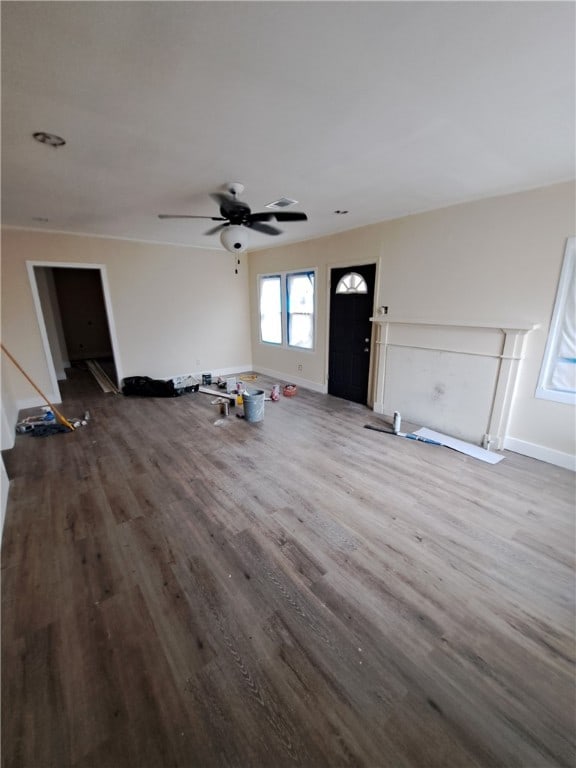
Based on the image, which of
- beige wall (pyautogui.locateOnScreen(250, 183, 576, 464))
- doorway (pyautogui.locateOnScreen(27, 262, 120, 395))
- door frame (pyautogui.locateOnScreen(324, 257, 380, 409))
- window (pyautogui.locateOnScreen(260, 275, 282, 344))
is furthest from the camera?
doorway (pyautogui.locateOnScreen(27, 262, 120, 395))

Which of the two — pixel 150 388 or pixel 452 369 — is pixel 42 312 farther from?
pixel 452 369

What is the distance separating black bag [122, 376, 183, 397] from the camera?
552cm

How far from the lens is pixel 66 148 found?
2.21 meters

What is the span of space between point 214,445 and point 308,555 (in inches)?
75.1

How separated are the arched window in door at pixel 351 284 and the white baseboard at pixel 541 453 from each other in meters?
2.70

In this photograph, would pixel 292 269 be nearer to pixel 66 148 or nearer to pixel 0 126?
pixel 66 148

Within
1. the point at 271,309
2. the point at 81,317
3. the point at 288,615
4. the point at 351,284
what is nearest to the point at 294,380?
the point at 271,309

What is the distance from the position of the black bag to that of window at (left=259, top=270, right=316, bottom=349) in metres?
2.31

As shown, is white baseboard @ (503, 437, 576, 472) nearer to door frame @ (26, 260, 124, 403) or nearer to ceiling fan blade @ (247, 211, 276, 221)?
ceiling fan blade @ (247, 211, 276, 221)

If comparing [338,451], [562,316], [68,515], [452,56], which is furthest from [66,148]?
[562,316]

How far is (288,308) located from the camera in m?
6.11

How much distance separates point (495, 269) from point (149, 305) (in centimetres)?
535

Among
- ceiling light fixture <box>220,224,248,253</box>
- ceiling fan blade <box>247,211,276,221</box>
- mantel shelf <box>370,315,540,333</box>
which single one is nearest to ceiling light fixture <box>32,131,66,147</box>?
ceiling light fixture <box>220,224,248,253</box>

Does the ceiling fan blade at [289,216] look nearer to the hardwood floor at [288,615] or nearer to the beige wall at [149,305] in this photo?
the hardwood floor at [288,615]
